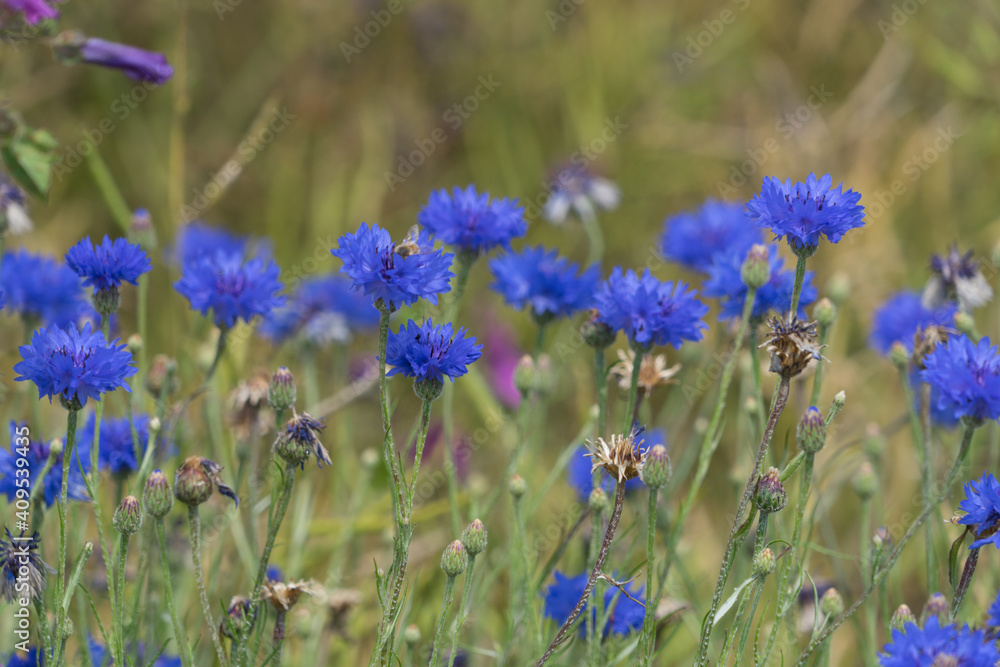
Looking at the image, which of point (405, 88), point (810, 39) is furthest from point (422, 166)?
point (810, 39)

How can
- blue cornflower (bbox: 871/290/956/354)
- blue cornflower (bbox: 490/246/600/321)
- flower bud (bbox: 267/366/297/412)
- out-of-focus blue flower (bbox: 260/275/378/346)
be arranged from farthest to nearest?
out-of-focus blue flower (bbox: 260/275/378/346) → blue cornflower (bbox: 871/290/956/354) → blue cornflower (bbox: 490/246/600/321) → flower bud (bbox: 267/366/297/412)

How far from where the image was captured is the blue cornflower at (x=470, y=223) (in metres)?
1.34

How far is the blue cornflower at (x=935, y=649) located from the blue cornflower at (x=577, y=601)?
0.46 metres

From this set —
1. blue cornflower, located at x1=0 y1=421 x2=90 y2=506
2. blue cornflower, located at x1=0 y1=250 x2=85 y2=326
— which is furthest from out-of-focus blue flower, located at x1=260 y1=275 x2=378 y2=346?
blue cornflower, located at x1=0 y1=421 x2=90 y2=506

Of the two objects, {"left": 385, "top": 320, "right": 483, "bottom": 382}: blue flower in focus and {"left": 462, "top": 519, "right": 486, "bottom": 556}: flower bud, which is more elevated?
{"left": 385, "top": 320, "right": 483, "bottom": 382}: blue flower in focus

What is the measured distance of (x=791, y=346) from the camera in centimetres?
104

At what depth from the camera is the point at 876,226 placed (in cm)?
273

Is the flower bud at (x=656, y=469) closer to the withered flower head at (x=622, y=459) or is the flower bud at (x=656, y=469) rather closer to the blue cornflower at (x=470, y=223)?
the withered flower head at (x=622, y=459)

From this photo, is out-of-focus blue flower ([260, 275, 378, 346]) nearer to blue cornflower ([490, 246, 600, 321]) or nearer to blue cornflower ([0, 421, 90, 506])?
blue cornflower ([490, 246, 600, 321])

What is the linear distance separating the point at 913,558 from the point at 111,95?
8.31 ft

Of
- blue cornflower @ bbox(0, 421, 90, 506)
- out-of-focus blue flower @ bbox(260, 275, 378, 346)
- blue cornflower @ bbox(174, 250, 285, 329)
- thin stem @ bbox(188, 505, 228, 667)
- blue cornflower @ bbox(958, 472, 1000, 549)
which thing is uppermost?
out-of-focus blue flower @ bbox(260, 275, 378, 346)

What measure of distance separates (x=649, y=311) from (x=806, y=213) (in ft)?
0.79

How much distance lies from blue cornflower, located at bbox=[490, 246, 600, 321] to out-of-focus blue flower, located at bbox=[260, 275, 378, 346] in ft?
1.76

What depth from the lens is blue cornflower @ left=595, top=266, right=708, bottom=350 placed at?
3.95ft
